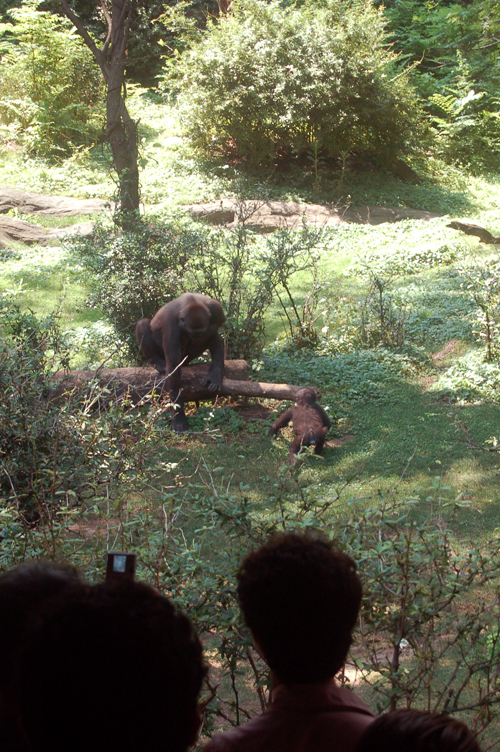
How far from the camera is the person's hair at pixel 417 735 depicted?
1104 mm

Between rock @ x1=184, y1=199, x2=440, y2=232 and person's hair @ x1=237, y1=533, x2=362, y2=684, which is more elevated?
rock @ x1=184, y1=199, x2=440, y2=232

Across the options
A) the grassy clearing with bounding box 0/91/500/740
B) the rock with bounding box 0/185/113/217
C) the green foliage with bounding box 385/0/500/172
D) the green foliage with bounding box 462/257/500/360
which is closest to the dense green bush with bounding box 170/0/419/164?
the grassy clearing with bounding box 0/91/500/740

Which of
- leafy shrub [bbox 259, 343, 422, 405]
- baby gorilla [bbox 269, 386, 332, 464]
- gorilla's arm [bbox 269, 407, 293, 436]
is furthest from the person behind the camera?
leafy shrub [bbox 259, 343, 422, 405]

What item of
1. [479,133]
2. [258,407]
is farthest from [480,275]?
[479,133]

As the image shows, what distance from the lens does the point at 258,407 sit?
29.1 ft

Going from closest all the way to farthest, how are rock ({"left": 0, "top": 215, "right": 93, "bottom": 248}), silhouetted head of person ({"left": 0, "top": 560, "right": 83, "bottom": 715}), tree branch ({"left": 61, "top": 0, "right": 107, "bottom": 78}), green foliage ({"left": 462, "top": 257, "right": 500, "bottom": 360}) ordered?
1. silhouetted head of person ({"left": 0, "top": 560, "right": 83, "bottom": 715})
2. green foliage ({"left": 462, "top": 257, "right": 500, "bottom": 360})
3. tree branch ({"left": 61, "top": 0, "right": 107, "bottom": 78})
4. rock ({"left": 0, "top": 215, "right": 93, "bottom": 248})

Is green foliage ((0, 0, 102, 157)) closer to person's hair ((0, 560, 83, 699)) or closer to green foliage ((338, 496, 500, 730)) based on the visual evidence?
green foliage ((338, 496, 500, 730))

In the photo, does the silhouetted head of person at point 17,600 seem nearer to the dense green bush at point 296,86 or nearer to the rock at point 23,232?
the rock at point 23,232

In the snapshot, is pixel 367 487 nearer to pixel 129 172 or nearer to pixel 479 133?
pixel 129 172

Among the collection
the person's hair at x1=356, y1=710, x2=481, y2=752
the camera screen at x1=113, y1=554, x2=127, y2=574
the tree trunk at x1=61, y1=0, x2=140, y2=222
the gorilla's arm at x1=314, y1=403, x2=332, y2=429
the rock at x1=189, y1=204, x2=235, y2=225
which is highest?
the tree trunk at x1=61, y1=0, x2=140, y2=222

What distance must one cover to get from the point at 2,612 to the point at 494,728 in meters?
2.70

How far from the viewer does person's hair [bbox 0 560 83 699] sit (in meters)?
1.53

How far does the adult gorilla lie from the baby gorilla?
1231 millimetres

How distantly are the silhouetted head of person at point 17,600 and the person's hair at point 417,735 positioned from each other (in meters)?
0.73
